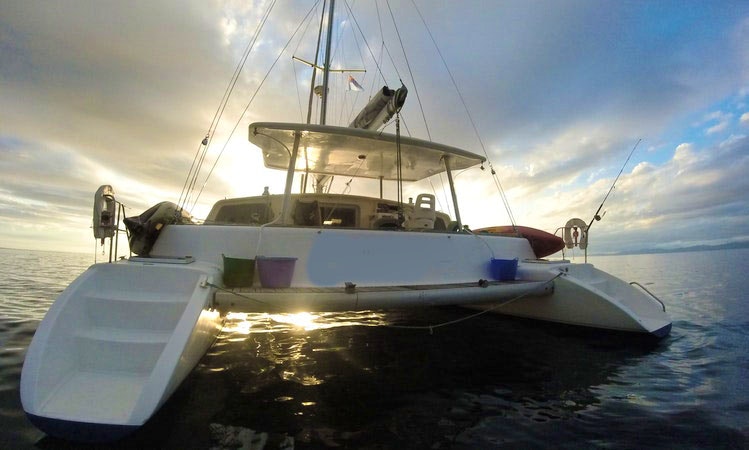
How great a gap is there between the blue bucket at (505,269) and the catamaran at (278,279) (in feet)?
0.06

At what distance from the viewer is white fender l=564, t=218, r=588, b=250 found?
6.80 meters

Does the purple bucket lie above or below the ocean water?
above

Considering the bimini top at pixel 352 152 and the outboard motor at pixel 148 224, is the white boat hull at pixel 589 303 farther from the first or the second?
the outboard motor at pixel 148 224

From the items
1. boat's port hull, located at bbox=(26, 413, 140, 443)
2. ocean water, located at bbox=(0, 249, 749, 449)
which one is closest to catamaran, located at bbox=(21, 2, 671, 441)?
boat's port hull, located at bbox=(26, 413, 140, 443)

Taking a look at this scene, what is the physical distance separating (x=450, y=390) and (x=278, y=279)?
2.29m

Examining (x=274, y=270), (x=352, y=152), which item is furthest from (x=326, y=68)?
(x=274, y=270)

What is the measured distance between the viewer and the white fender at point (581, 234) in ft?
22.3

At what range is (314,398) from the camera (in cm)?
338

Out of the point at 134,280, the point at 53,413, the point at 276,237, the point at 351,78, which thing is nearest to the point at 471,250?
the point at 276,237

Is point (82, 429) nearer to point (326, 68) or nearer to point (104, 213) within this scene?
point (104, 213)

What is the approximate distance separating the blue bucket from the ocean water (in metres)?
1.01

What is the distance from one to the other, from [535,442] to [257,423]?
7.19ft

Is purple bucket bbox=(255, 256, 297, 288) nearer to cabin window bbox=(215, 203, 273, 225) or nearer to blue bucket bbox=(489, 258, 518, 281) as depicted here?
blue bucket bbox=(489, 258, 518, 281)

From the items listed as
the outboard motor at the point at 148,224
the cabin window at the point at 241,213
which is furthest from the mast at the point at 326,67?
the outboard motor at the point at 148,224
